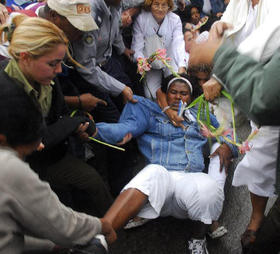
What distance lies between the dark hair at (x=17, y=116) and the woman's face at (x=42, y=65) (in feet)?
2.20

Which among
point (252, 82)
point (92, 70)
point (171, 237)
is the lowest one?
point (171, 237)

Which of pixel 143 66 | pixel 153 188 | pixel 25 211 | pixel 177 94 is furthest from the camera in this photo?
pixel 143 66

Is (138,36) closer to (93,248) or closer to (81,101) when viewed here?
(81,101)

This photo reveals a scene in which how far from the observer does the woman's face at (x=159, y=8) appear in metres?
3.81

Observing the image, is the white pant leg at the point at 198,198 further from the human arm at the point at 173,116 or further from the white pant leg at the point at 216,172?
the human arm at the point at 173,116

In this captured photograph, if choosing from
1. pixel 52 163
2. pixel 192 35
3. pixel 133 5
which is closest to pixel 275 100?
pixel 52 163

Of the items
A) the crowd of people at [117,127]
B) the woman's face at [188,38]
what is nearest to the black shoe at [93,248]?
the crowd of people at [117,127]

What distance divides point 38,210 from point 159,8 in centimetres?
319

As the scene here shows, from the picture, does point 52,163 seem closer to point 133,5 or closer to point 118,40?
point 118,40

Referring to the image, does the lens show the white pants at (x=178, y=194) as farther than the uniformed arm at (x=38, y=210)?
Yes

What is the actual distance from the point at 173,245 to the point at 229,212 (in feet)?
2.17

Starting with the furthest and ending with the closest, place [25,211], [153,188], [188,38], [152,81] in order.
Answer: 1. [188,38]
2. [152,81]
3. [153,188]
4. [25,211]

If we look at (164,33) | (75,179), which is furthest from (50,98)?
(164,33)

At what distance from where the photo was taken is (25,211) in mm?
1183
